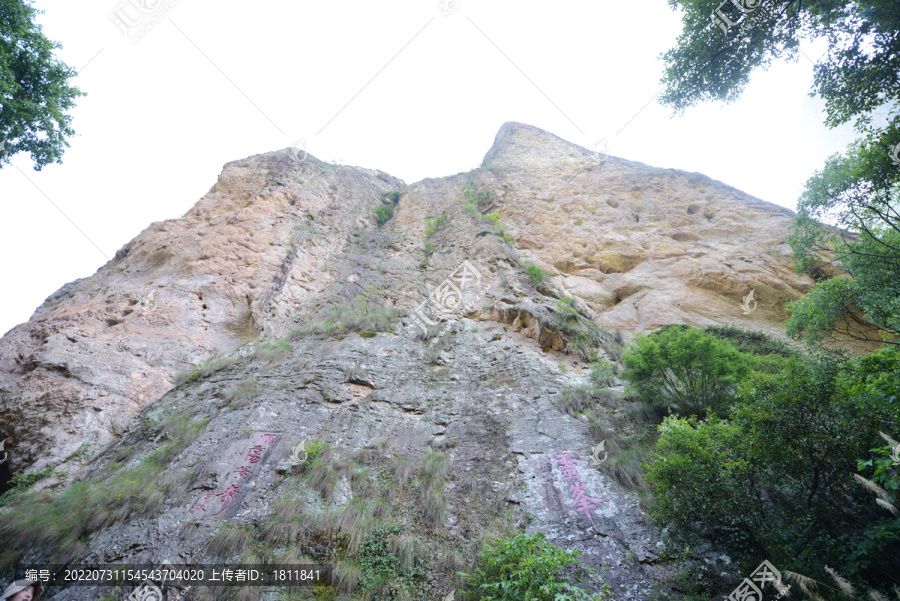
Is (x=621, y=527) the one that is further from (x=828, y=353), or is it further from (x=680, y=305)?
(x=680, y=305)

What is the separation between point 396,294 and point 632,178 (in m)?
15.4

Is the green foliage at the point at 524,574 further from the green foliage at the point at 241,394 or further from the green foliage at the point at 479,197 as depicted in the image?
the green foliage at the point at 479,197

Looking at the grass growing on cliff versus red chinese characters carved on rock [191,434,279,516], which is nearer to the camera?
the grass growing on cliff

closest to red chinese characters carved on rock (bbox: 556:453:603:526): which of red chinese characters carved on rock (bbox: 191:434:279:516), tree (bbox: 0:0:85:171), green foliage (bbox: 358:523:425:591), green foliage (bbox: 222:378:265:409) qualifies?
green foliage (bbox: 358:523:425:591)

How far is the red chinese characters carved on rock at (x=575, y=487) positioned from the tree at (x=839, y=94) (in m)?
5.57

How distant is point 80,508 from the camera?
229 inches

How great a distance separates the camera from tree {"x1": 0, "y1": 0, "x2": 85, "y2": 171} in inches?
353

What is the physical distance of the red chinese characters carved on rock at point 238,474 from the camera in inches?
230

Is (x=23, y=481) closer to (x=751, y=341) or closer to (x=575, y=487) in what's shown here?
(x=575, y=487)

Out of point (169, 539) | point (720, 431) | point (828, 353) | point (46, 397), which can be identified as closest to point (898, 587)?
point (720, 431)

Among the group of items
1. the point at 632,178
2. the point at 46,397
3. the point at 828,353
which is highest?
the point at 632,178

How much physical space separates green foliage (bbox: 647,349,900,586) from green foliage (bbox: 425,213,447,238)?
47.4 feet

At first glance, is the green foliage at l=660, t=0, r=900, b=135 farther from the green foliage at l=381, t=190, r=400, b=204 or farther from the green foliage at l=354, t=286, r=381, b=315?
the green foliage at l=381, t=190, r=400, b=204

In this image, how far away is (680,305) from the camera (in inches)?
552
